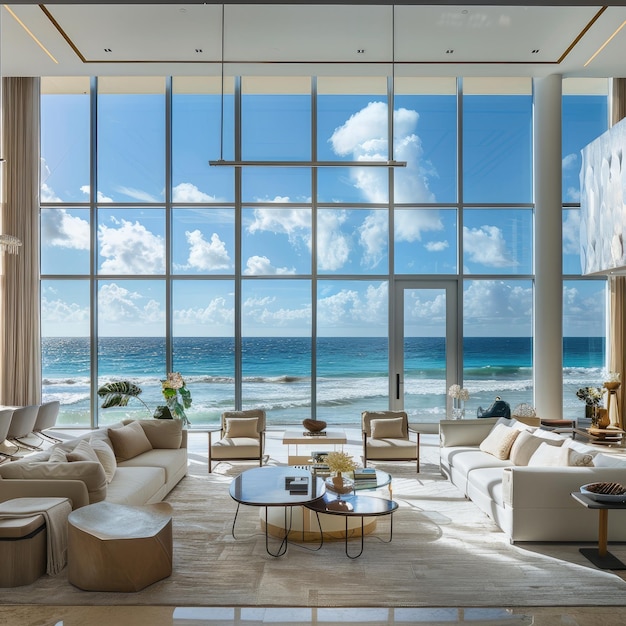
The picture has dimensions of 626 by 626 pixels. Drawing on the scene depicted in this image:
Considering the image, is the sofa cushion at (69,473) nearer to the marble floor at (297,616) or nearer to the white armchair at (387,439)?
the marble floor at (297,616)

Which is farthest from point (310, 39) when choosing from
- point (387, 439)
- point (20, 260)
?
point (20, 260)

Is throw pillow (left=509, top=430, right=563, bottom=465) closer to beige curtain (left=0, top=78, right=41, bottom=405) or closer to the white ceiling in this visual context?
the white ceiling

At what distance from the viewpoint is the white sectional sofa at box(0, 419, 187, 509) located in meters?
4.30

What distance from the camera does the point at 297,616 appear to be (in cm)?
332

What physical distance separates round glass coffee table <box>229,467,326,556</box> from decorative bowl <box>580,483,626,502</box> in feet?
6.62

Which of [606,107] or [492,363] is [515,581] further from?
[492,363]

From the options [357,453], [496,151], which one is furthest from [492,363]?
[357,453]

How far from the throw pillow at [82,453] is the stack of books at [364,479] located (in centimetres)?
233

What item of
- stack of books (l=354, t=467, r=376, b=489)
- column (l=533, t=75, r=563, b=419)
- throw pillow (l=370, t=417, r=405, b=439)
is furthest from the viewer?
column (l=533, t=75, r=563, b=419)

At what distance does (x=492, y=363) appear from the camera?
13.2m

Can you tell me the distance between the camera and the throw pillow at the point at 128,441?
5906 millimetres

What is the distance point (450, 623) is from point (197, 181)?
8139 millimetres

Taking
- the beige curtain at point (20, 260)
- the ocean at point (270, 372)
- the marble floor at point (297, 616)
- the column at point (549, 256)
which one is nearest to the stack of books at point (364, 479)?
the marble floor at point (297, 616)

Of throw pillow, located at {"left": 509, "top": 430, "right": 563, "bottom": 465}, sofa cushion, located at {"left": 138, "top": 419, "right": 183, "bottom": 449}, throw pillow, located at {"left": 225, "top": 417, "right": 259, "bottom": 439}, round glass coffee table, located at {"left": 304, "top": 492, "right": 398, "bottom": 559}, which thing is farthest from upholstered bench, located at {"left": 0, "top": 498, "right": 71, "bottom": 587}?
throw pillow, located at {"left": 509, "top": 430, "right": 563, "bottom": 465}
